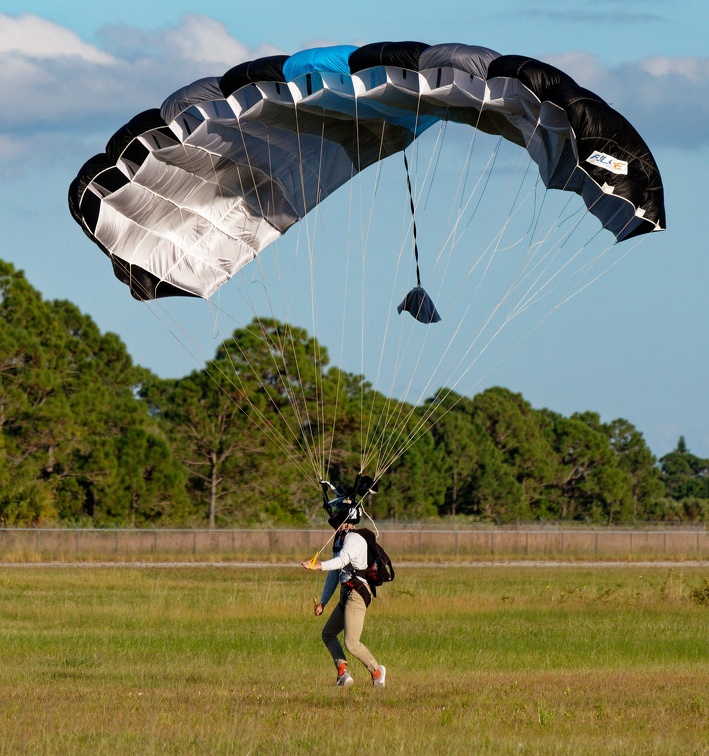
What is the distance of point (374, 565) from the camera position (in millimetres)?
12586

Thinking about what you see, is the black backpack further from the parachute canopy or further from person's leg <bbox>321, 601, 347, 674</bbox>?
the parachute canopy

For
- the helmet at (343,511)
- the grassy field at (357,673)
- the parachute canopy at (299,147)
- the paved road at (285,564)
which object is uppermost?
the parachute canopy at (299,147)

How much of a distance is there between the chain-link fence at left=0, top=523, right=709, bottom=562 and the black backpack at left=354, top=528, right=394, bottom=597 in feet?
97.1

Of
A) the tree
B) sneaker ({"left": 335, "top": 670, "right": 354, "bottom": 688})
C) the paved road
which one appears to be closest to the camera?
sneaker ({"left": 335, "top": 670, "right": 354, "bottom": 688})

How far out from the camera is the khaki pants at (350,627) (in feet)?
40.6

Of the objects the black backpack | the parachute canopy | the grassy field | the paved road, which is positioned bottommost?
the grassy field

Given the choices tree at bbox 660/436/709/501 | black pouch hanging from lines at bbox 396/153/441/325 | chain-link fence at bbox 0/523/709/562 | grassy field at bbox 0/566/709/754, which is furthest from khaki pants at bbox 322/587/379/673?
tree at bbox 660/436/709/501

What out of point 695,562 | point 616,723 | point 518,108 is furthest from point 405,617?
point 695,562

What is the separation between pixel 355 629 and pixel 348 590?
0.39 metres

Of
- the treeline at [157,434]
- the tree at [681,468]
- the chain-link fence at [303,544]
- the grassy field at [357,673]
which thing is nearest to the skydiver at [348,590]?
the grassy field at [357,673]

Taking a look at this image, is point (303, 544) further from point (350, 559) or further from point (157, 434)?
point (350, 559)

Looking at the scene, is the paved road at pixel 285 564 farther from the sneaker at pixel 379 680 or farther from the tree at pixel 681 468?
the tree at pixel 681 468

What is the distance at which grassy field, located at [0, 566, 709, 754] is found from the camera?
30.9 ft

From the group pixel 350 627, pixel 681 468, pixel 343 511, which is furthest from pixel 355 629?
pixel 681 468
